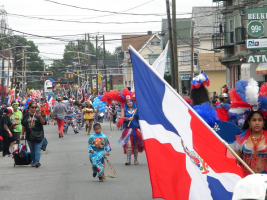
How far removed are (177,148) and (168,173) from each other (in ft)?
0.81

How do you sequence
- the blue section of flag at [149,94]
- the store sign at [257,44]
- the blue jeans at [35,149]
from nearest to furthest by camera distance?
the blue section of flag at [149,94] < the blue jeans at [35,149] < the store sign at [257,44]

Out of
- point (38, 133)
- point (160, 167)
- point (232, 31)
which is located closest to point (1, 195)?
point (38, 133)

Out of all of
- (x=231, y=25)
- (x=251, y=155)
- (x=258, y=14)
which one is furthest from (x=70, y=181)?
(x=231, y=25)

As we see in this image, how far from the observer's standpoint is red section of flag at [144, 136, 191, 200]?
5.15 metres

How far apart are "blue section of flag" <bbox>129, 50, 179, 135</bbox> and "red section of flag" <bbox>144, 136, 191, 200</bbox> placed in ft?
0.79

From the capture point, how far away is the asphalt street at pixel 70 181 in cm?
942

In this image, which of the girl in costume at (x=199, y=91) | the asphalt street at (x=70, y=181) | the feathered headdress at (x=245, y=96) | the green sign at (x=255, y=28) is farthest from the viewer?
the green sign at (x=255, y=28)

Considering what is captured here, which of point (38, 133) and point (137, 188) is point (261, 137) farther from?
point (38, 133)

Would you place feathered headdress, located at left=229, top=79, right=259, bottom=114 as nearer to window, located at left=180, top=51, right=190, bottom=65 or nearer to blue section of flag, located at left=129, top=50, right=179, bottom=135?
blue section of flag, located at left=129, top=50, right=179, bottom=135

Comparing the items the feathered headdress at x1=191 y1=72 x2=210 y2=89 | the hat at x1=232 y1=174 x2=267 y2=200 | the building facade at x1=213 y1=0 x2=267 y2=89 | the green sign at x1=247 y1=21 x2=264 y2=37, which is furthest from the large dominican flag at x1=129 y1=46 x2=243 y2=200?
the building facade at x1=213 y1=0 x2=267 y2=89

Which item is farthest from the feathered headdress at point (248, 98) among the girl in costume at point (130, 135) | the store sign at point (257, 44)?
the store sign at point (257, 44)

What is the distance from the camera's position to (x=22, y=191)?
33.0 ft

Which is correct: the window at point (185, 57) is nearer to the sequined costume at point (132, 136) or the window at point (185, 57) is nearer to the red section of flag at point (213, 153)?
the sequined costume at point (132, 136)

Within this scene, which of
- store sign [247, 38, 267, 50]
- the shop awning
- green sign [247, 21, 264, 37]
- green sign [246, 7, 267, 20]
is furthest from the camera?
the shop awning
